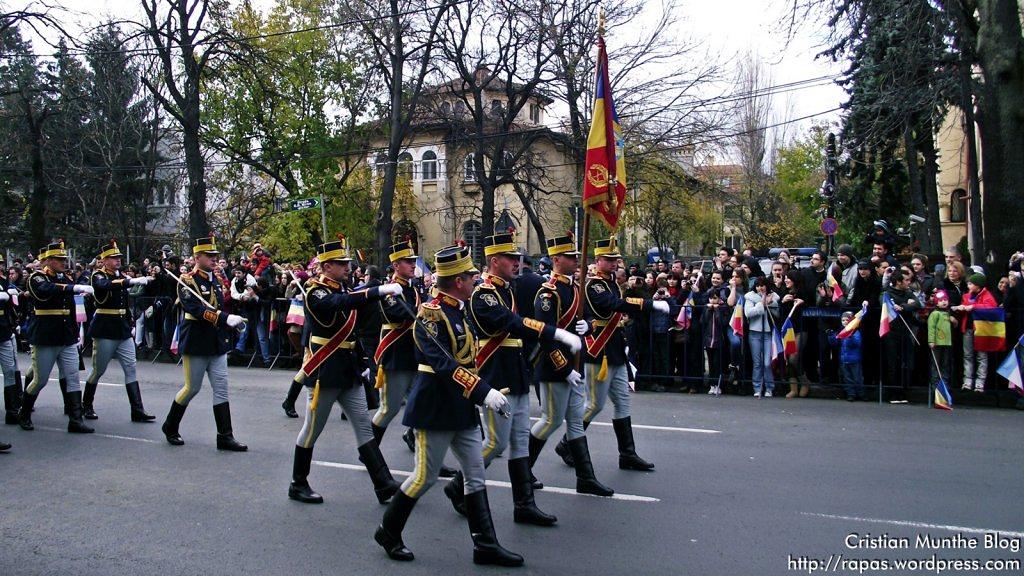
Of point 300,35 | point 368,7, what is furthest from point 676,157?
point 300,35

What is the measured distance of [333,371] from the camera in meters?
6.66

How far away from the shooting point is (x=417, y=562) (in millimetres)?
5191

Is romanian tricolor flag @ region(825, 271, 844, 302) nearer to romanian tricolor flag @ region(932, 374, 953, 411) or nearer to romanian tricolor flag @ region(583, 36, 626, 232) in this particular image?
romanian tricolor flag @ region(932, 374, 953, 411)

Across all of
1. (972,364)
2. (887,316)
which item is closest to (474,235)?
(887,316)

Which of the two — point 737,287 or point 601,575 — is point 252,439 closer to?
point 601,575

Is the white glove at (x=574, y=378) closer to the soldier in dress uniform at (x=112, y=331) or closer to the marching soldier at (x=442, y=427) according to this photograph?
the marching soldier at (x=442, y=427)

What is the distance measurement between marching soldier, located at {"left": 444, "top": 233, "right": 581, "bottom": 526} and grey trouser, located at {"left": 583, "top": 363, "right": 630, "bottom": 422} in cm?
135

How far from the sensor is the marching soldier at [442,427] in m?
5.05

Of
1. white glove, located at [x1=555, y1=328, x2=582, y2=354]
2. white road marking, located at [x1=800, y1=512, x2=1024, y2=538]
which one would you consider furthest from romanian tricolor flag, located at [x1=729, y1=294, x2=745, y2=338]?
white glove, located at [x1=555, y1=328, x2=582, y2=354]

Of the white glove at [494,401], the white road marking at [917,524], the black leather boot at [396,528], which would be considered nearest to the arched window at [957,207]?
the white road marking at [917,524]

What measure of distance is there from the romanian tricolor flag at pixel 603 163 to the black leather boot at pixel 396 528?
2.89 metres

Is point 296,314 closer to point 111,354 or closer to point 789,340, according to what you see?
point 111,354

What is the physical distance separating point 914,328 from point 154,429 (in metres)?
9.93

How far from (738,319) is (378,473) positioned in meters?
7.53
